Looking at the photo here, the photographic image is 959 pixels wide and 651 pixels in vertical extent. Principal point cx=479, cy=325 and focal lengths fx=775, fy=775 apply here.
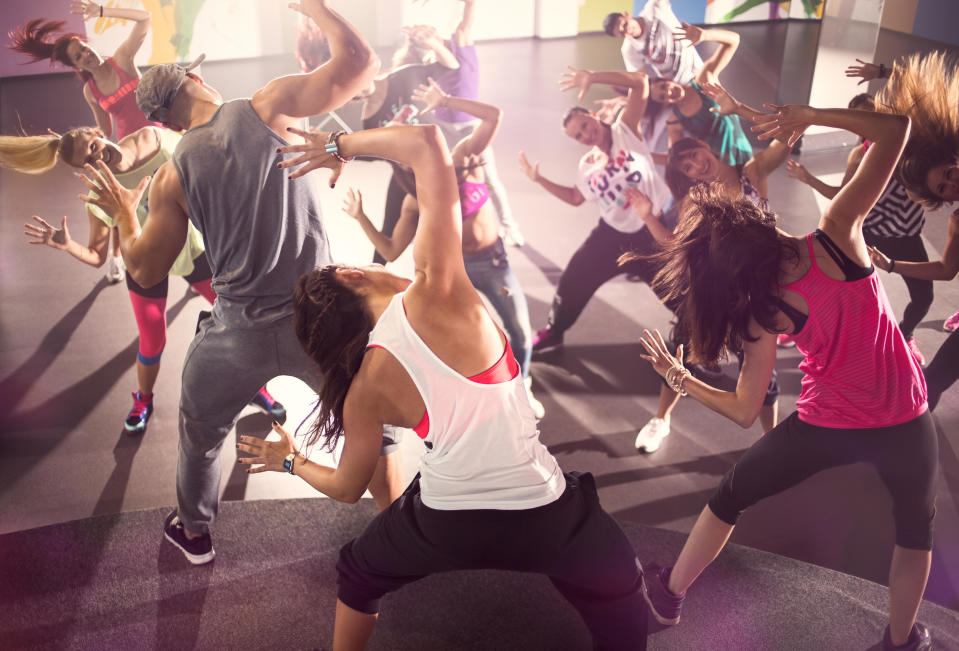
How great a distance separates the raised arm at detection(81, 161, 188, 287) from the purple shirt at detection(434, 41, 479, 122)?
1.76 meters

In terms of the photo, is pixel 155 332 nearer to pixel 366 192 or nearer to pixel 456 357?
pixel 456 357

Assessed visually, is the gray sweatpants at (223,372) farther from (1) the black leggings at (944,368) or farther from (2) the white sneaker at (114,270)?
(2) the white sneaker at (114,270)

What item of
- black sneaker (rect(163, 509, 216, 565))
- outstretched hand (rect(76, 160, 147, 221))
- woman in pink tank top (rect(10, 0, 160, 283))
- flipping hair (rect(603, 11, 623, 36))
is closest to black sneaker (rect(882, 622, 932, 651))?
black sneaker (rect(163, 509, 216, 565))

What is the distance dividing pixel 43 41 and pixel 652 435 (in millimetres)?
3015

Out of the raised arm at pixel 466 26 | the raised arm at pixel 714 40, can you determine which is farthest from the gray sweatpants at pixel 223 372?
the raised arm at pixel 714 40

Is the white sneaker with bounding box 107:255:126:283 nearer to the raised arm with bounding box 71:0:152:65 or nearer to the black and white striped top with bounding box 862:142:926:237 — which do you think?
the raised arm with bounding box 71:0:152:65

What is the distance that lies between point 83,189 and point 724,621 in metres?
5.37

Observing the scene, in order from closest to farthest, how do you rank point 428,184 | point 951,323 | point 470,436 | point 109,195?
point 470,436
point 428,184
point 109,195
point 951,323

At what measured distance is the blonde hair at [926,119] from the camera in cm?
267

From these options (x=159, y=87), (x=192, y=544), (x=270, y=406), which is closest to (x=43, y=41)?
(x=159, y=87)

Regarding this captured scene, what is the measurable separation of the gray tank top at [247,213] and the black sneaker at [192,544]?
86 centimetres

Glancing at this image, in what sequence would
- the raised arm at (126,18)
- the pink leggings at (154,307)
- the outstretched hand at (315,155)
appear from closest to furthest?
1. the outstretched hand at (315,155)
2. the raised arm at (126,18)
3. the pink leggings at (154,307)

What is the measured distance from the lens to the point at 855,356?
1931 millimetres

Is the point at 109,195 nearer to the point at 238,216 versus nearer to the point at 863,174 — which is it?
the point at 238,216
